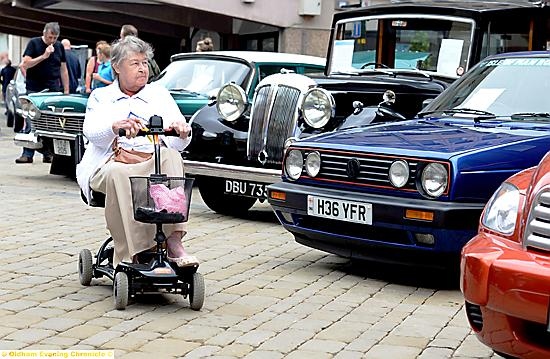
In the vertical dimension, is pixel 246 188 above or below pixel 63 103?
below

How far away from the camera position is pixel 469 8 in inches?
374

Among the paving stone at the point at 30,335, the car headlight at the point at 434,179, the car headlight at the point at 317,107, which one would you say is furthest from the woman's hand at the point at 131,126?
the car headlight at the point at 317,107

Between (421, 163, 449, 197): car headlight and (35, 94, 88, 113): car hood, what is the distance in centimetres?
648

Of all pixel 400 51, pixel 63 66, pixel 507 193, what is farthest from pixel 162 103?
pixel 63 66

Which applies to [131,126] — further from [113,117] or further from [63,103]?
[63,103]

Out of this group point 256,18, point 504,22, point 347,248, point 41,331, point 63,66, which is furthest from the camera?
point 256,18

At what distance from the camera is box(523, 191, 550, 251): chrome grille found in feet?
14.3

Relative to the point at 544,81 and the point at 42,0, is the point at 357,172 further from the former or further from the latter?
the point at 42,0

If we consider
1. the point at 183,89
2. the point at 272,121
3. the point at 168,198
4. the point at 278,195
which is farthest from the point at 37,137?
the point at 168,198

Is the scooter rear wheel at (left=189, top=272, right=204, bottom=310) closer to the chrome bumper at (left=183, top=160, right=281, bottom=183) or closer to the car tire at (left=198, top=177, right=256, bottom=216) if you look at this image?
the chrome bumper at (left=183, top=160, right=281, bottom=183)

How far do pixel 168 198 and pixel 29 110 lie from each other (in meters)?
7.21

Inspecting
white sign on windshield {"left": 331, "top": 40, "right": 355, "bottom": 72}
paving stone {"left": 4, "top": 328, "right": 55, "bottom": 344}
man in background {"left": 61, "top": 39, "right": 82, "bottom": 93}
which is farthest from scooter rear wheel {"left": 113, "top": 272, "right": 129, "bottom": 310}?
man in background {"left": 61, "top": 39, "right": 82, "bottom": 93}

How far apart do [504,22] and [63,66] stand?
714 cm

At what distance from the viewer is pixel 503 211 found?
475cm
